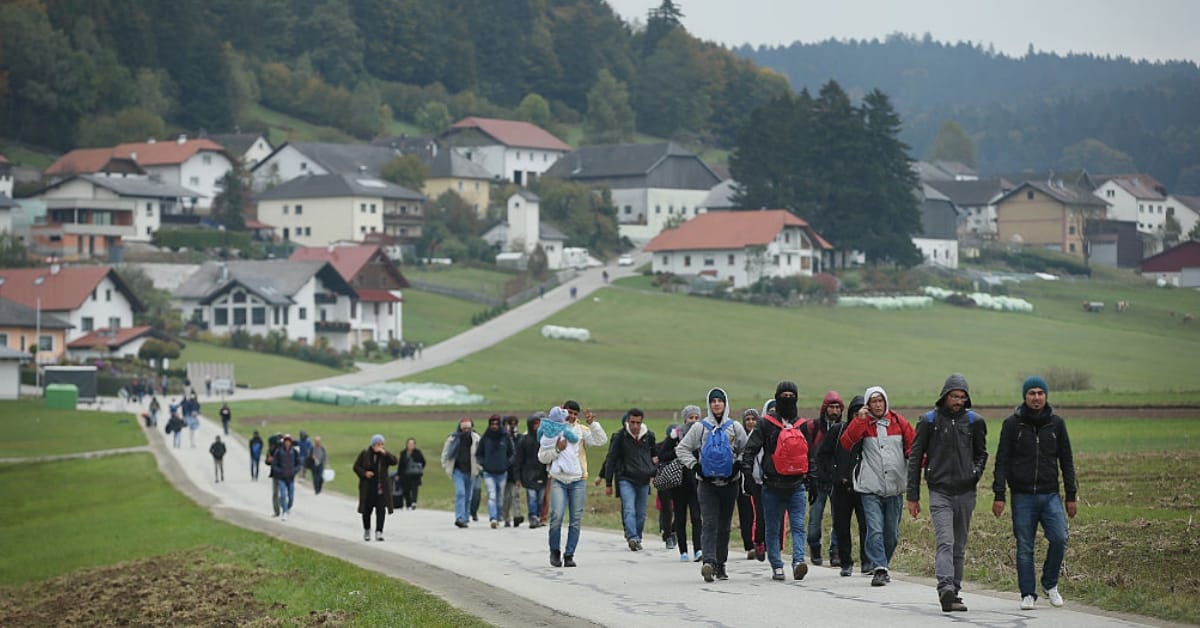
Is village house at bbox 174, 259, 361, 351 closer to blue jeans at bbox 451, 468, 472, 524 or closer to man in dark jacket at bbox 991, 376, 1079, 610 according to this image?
blue jeans at bbox 451, 468, 472, 524

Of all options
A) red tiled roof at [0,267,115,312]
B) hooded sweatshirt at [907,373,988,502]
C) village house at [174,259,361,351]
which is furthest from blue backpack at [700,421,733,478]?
village house at [174,259,361,351]

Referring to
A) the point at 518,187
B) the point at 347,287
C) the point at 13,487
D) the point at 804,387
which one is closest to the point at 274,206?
the point at 518,187

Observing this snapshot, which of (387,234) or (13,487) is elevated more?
(387,234)

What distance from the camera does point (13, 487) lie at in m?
50.0

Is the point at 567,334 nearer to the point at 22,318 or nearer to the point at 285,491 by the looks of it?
the point at 22,318

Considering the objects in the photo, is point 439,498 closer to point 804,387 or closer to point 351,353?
point 804,387

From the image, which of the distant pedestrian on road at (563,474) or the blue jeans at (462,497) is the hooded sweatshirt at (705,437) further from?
the blue jeans at (462,497)

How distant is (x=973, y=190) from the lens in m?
169

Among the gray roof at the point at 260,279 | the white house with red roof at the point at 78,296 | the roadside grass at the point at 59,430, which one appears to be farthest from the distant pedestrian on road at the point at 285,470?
the gray roof at the point at 260,279

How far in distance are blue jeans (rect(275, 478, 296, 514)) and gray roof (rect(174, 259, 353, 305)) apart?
65.8 metres

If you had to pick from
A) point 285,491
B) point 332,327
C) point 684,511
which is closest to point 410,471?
point 285,491

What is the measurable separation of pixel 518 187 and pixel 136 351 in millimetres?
70780

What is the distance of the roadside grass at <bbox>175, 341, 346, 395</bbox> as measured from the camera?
86.0 metres

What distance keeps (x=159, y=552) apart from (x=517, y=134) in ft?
489
